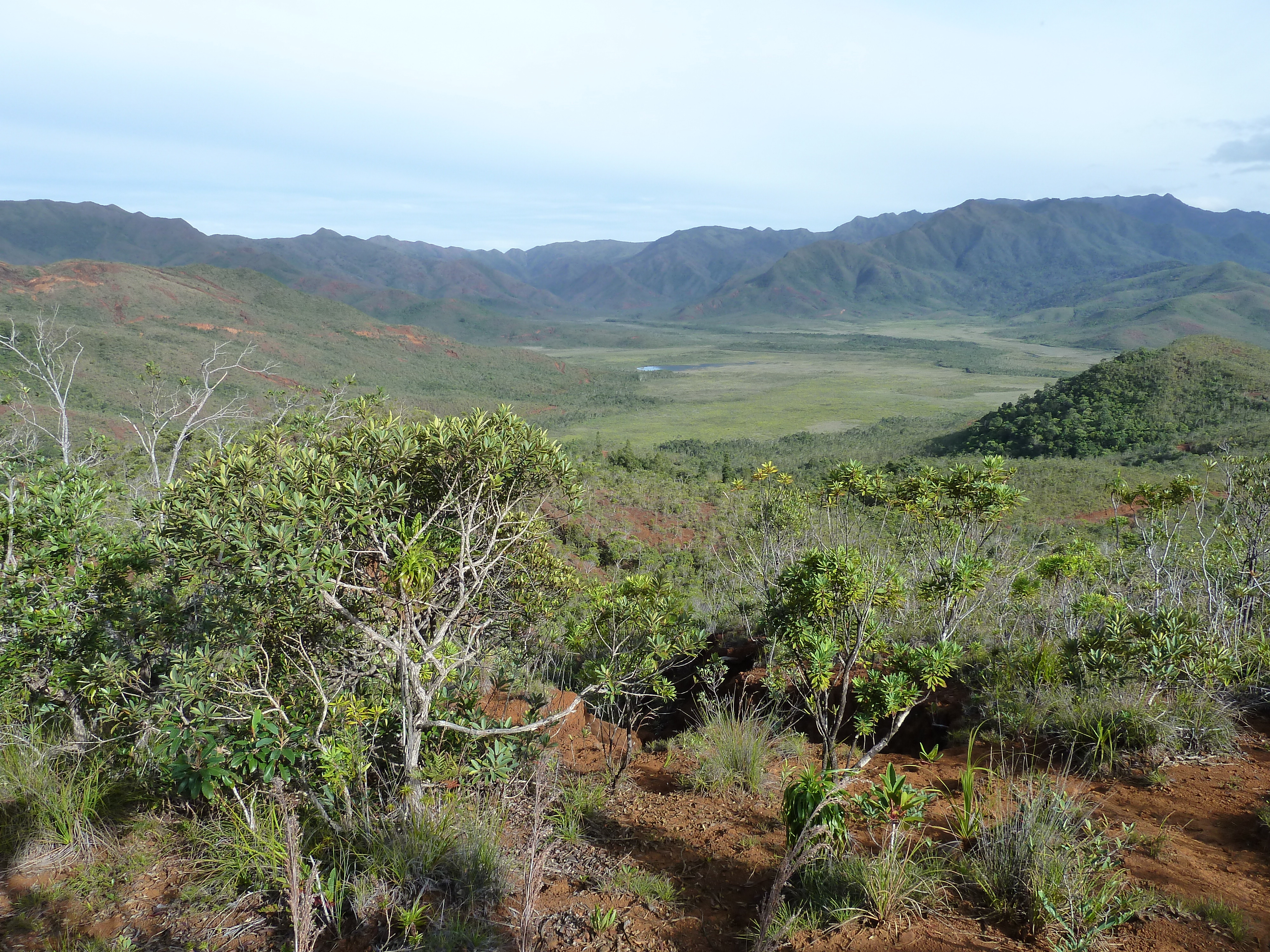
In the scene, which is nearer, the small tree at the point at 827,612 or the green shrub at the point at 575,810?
the green shrub at the point at 575,810

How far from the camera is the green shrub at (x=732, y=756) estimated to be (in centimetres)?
571

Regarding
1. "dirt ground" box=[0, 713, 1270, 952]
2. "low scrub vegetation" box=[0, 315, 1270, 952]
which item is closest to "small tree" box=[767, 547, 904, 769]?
"low scrub vegetation" box=[0, 315, 1270, 952]

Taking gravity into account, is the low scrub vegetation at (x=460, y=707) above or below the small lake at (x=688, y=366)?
below

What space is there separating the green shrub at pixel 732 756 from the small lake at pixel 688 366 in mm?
104859

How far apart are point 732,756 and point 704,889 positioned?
1604mm

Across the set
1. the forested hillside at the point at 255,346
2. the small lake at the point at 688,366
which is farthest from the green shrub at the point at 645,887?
the small lake at the point at 688,366

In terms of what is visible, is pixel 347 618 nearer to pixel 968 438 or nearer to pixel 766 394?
pixel 968 438

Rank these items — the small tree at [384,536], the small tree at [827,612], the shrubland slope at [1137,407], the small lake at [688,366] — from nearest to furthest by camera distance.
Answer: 1. the small tree at [384,536]
2. the small tree at [827,612]
3. the shrubland slope at [1137,407]
4. the small lake at [688,366]

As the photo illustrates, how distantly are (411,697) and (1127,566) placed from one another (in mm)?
15009

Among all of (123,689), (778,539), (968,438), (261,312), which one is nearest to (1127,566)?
(778,539)

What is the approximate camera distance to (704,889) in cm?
430

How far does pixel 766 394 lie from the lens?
262 feet

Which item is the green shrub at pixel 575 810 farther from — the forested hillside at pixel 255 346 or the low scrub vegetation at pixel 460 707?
the forested hillside at pixel 255 346

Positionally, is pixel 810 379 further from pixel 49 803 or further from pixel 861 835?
pixel 49 803
